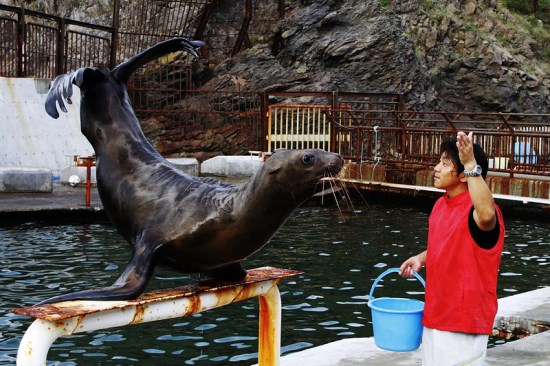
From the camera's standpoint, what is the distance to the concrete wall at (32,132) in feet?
58.6

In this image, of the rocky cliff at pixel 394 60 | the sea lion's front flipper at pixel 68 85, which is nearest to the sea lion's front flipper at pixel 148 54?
the sea lion's front flipper at pixel 68 85

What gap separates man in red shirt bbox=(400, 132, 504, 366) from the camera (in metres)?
4.21

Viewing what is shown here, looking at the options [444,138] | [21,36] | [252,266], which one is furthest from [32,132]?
[252,266]

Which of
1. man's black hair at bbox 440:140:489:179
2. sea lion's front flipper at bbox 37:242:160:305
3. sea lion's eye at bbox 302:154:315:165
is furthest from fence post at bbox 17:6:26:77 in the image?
man's black hair at bbox 440:140:489:179

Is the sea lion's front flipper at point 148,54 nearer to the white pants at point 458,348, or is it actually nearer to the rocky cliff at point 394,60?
the white pants at point 458,348

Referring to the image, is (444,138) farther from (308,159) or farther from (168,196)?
(308,159)

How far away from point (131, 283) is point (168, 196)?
0.66 m

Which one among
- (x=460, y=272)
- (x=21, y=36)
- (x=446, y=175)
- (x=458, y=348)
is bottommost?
(x=458, y=348)

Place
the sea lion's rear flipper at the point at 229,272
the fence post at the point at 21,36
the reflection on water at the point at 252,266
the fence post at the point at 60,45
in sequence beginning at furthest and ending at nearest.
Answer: the fence post at the point at 60,45
the fence post at the point at 21,36
the reflection on water at the point at 252,266
the sea lion's rear flipper at the point at 229,272

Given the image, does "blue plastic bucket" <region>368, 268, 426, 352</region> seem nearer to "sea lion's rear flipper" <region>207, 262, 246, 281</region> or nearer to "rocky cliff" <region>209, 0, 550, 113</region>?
"sea lion's rear flipper" <region>207, 262, 246, 281</region>

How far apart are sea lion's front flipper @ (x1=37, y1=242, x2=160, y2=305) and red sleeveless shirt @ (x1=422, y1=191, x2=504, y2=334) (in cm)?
152

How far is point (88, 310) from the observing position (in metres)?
3.97

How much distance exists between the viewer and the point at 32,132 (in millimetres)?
18234

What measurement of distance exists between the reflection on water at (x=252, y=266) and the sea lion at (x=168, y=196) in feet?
7.88
